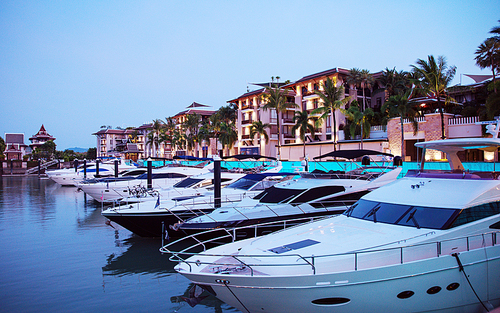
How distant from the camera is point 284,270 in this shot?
548cm

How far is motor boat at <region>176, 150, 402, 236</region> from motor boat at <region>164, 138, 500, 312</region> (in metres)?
3.55

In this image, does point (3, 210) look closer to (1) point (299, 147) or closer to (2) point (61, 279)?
(2) point (61, 279)

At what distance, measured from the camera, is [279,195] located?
1211 cm

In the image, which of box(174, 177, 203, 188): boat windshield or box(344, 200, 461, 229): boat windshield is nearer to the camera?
box(344, 200, 461, 229): boat windshield

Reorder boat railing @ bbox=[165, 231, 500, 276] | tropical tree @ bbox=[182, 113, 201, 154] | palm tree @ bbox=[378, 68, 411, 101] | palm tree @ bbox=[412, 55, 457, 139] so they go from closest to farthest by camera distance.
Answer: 1. boat railing @ bbox=[165, 231, 500, 276]
2. palm tree @ bbox=[412, 55, 457, 139]
3. palm tree @ bbox=[378, 68, 411, 101]
4. tropical tree @ bbox=[182, 113, 201, 154]

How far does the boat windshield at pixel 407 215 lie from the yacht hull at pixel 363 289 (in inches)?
27.7

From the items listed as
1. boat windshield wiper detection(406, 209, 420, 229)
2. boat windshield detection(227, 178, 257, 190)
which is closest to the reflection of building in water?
boat windshield detection(227, 178, 257, 190)

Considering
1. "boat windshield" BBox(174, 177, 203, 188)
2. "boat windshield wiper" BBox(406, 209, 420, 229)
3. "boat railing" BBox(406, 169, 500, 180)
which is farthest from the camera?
"boat windshield" BBox(174, 177, 203, 188)

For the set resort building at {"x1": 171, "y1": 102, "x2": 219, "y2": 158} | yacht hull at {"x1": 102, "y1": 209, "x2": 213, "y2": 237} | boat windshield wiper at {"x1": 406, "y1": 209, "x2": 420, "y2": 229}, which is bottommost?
yacht hull at {"x1": 102, "y1": 209, "x2": 213, "y2": 237}

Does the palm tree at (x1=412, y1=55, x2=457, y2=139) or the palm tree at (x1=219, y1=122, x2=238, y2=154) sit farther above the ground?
the palm tree at (x1=412, y1=55, x2=457, y2=139)

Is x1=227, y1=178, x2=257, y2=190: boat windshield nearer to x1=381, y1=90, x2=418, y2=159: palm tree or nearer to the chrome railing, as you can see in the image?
the chrome railing

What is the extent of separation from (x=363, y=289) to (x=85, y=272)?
26.9ft

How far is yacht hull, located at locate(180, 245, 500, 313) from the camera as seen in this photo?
5203mm

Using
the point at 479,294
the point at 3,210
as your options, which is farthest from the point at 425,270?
the point at 3,210
